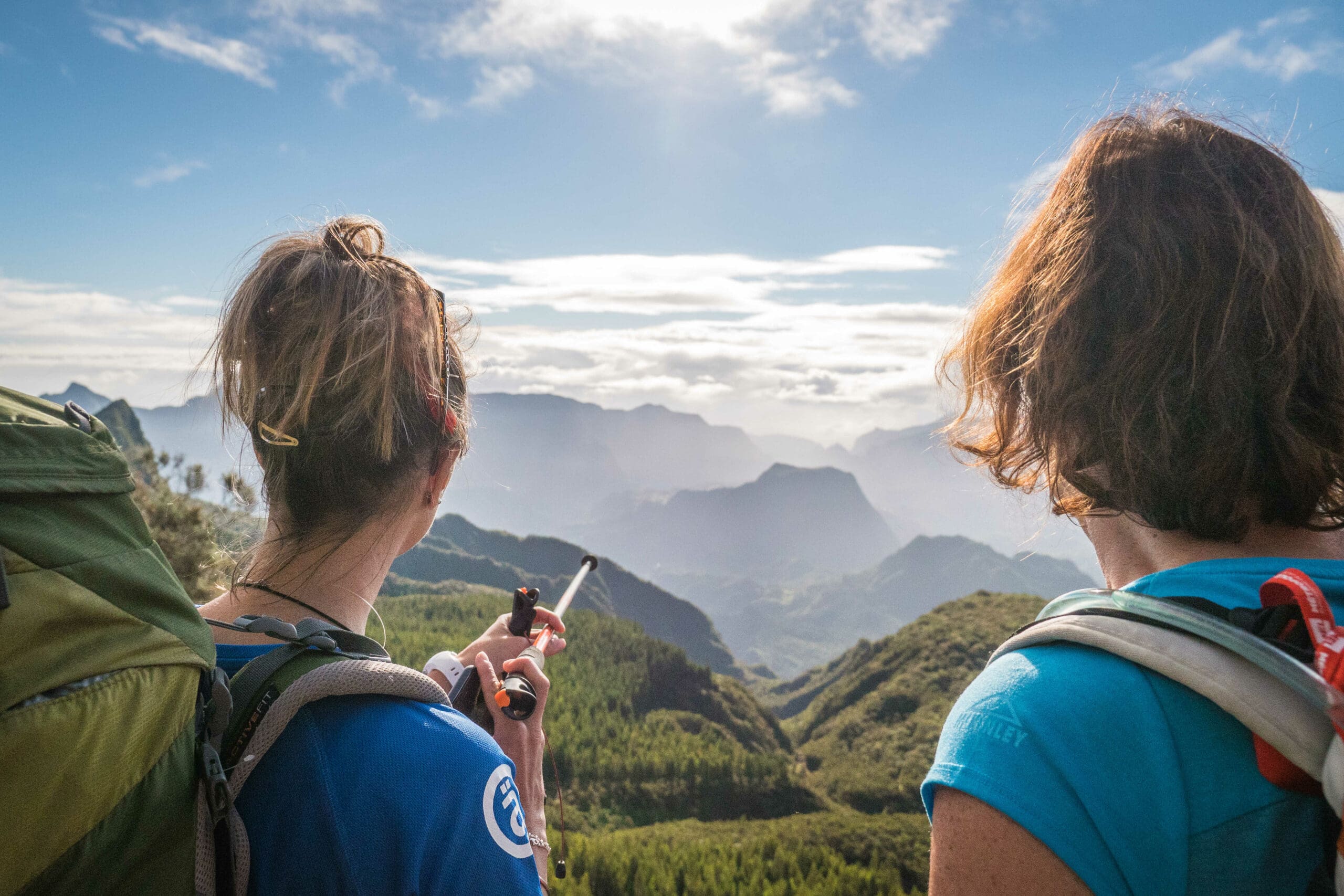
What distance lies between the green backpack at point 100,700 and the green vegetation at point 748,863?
7075 mm

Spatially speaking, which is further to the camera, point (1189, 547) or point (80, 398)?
point (80, 398)

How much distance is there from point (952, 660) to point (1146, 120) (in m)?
31.4

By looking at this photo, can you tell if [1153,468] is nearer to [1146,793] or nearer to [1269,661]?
[1269,661]

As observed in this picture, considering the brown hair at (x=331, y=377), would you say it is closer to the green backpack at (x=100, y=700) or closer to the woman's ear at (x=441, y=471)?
the woman's ear at (x=441, y=471)

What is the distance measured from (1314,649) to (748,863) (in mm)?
8977

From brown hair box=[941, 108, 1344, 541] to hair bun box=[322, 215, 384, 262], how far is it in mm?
1859

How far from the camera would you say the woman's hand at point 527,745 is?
2283 mm

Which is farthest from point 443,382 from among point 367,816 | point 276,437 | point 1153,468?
point 1153,468

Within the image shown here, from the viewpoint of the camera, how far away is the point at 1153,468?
5.01 feet

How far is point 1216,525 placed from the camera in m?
1.53

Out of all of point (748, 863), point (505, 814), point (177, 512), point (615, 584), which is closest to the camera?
point (505, 814)

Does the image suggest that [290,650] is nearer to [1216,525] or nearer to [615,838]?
[1216,525]

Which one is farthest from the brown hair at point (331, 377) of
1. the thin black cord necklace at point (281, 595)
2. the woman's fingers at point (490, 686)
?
the woman's fingers at point (490, 686)

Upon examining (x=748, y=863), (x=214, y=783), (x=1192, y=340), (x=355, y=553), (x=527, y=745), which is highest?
(x=1192, y=340)
